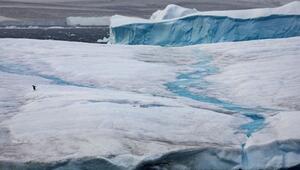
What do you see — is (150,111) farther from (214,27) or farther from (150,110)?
(214,27)

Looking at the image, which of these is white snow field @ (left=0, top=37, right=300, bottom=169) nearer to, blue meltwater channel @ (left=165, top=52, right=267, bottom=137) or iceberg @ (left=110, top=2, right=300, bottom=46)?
blue meltwater channel @ (left=165, top=52, right=267, bottom=137)

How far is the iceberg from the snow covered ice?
458 centimetres

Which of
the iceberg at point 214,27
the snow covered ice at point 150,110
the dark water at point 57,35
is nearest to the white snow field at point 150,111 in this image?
the snow covered ice at point 150,110

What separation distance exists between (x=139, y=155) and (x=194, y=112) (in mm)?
1173

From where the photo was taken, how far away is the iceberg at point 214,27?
1285cm

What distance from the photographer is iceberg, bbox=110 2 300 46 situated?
12.9 meters

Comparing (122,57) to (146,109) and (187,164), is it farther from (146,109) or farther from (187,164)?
(187,164)

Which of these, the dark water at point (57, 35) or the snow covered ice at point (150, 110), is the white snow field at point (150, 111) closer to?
the snow covered ice at point (150, 110)

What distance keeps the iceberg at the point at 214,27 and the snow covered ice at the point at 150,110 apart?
4.58m

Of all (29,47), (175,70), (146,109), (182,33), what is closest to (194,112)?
(146,109)

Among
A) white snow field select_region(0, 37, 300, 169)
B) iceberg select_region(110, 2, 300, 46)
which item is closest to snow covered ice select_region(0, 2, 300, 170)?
white snow field select_region(0, 37, 300, 169)

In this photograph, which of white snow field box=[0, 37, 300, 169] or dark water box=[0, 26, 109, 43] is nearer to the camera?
white snow field box=[0, 37, 300, 169]

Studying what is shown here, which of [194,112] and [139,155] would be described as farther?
[194,112]

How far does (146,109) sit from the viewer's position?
495cm
